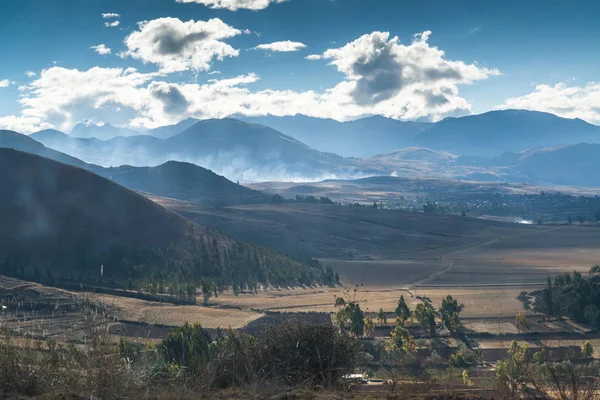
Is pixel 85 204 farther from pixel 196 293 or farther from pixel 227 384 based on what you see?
pixel 227 384

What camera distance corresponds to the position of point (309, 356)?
20750 mm

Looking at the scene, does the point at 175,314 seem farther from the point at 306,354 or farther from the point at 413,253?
the point at 413,253

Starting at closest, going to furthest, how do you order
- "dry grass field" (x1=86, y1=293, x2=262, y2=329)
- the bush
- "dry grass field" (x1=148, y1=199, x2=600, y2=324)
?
the bush → "dry grass field" (x1=86, y1=293, x2=262, y2=329) → "dry grass field" (x1=148, y1=199, x2=600, y2=324)

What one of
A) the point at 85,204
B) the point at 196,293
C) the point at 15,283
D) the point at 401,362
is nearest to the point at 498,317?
the point at 401,362

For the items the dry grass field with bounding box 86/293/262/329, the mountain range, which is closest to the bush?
the dry grass field with bounding box 86/293/262/329

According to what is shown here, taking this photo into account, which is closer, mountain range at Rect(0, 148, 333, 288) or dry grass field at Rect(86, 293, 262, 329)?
dry grass field at Rect(86, 293, 262, 329)

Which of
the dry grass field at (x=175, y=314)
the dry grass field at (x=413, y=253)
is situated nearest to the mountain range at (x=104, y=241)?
the dry grass field at (x=175, y=314)

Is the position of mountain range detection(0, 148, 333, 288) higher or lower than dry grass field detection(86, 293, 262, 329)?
higher

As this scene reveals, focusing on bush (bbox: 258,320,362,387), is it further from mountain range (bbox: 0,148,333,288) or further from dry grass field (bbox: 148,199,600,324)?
mountain range (bbox: 0,148,333,288)

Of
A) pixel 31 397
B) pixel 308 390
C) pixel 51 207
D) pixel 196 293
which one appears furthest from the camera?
pixel 51 207

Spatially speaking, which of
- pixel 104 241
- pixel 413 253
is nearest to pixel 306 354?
pixel 104 241

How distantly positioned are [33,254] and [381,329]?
241 feet

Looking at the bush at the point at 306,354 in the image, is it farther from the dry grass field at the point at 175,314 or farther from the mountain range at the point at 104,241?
the mountain range at the point at 104,241

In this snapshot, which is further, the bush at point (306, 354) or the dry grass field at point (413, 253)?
the dry grass field at point (413, 253)
